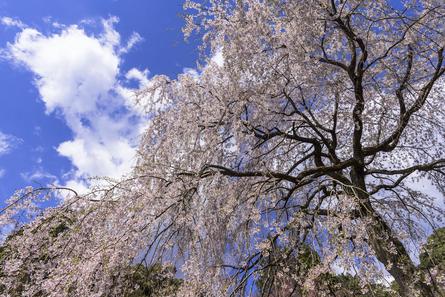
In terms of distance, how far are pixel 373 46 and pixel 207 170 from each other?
11.7 feet

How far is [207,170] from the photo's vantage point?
198 inches

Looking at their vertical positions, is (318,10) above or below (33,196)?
above

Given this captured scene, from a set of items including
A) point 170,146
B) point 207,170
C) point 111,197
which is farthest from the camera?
point 170,146

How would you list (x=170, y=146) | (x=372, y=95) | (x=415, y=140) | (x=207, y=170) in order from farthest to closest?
(x=415, y=140), (x=372, y=95), (x=170, y=146), (x=207, y=170)

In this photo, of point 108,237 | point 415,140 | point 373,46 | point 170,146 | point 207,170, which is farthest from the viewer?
point 415,140

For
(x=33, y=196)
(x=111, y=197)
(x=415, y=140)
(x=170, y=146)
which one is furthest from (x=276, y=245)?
(x=415, y=140)

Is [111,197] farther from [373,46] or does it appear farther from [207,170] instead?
[373,46]

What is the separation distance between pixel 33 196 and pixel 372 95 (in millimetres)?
5761

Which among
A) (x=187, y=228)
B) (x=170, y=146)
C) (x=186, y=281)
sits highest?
(x=170, y=146)

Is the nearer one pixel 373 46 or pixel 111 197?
pixel 111 197

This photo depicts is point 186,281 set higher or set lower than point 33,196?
lower

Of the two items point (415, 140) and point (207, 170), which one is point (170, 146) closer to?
point (207, 170)

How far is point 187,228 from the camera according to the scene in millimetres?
4746

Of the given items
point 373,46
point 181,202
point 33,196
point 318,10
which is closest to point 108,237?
point 181,202
